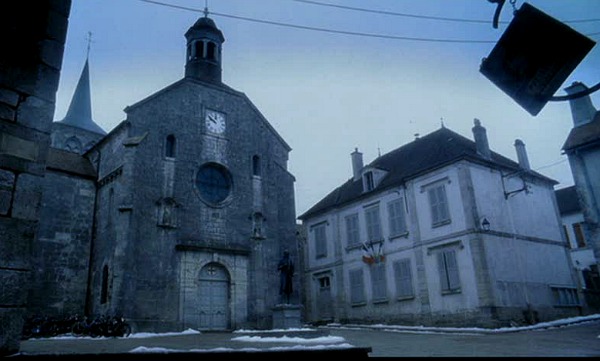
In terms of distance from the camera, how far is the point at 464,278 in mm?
17672

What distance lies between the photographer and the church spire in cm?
3709

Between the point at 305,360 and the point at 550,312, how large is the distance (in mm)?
18501

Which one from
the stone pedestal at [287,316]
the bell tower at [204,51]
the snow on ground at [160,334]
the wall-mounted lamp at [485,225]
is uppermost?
the bell tower at [204,51]

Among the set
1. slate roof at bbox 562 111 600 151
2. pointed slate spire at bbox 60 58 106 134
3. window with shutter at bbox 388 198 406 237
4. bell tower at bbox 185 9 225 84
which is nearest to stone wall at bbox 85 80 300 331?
bell tower at bbox 185 9 225 84

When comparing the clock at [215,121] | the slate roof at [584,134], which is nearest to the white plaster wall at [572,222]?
the slate roof at [584,134]

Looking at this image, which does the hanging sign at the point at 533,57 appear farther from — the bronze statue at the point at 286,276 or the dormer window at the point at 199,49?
the dormer window at the point at 199,49

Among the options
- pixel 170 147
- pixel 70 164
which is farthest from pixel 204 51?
pixel 70 164

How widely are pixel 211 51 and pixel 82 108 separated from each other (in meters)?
21.9

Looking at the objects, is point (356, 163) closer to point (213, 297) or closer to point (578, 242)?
point (213, 297)

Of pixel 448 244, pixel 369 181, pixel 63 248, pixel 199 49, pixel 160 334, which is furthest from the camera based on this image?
pixel 369 181

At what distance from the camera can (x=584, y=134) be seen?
42.0 ft

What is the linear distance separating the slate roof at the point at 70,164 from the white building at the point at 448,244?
12.5 m

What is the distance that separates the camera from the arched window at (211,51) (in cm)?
2194

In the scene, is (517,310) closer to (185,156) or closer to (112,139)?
(185,156)
